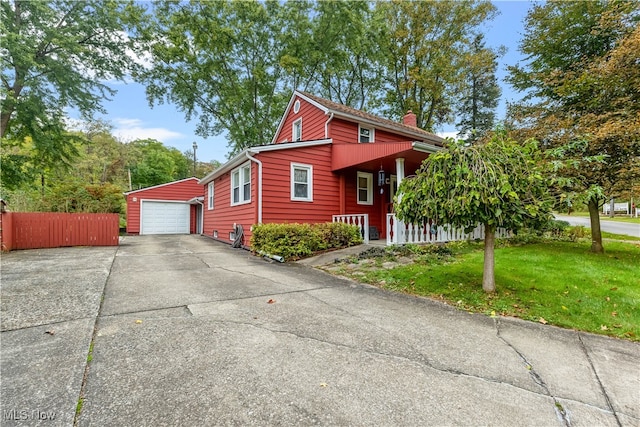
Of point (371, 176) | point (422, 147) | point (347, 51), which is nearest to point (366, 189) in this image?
point (371, 176)

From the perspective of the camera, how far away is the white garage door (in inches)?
747

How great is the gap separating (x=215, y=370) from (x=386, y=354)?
1532 millimetres

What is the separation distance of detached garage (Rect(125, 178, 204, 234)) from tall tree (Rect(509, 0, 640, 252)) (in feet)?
57.7

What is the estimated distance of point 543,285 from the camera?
16.1 feet

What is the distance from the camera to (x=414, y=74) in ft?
66.9

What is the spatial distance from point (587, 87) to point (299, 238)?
8.56m

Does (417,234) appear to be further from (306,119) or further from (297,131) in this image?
(297,131)

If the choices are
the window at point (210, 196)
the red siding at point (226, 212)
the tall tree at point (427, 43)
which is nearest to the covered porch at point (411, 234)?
the red siding at point (226, 212)

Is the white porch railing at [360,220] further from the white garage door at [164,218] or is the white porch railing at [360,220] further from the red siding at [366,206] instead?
the white garage door at [164,218]

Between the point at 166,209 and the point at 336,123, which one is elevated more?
the point at 336,123

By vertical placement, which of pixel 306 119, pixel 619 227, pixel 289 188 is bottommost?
pixel 619 227

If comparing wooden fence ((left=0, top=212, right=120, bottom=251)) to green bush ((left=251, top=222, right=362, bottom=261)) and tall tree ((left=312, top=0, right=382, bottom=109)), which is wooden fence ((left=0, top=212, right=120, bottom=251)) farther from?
tall tree ((left=312, top=0, right=382, bottom=109))

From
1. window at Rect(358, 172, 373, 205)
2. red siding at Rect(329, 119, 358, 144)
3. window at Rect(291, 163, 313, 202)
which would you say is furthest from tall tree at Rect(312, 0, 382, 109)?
window at Rect(291, 163, 313, 202)

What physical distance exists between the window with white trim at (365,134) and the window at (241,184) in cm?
520
